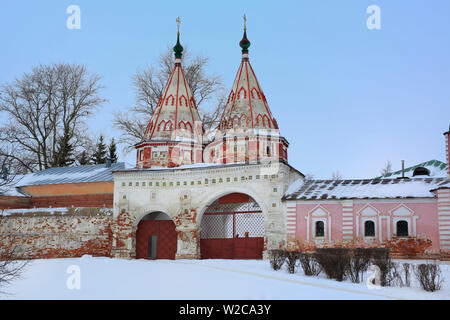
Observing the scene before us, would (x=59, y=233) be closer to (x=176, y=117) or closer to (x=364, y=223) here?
(x=176, y=117)

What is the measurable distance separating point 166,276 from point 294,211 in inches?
261

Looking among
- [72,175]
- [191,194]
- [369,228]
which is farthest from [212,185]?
[72,175]

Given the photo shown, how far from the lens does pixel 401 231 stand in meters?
17.3

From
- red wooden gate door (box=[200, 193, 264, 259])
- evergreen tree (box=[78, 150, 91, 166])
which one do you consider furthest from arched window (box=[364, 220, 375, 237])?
evergreen tree (box=[78, 150, 91, 166])

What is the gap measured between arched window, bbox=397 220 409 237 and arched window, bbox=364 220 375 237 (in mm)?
844

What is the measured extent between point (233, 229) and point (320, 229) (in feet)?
11.6

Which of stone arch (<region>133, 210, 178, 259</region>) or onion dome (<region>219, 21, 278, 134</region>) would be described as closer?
stone arch (<region>133, 210, 178, 259</region>)

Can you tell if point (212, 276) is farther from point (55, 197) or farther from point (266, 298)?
point (55, 197)

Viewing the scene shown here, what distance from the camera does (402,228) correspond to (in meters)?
17.3

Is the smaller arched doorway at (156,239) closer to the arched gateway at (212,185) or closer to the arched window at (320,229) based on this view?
the arched gateway at (212,185)

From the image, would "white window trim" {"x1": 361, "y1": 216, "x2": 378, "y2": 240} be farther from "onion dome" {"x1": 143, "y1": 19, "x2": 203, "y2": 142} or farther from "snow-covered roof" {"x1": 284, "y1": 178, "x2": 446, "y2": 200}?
"onion dome" {"x1": 143, "y1": 19, "x2": 203, "y2": 142}

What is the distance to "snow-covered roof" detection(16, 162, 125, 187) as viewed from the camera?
25.9m
